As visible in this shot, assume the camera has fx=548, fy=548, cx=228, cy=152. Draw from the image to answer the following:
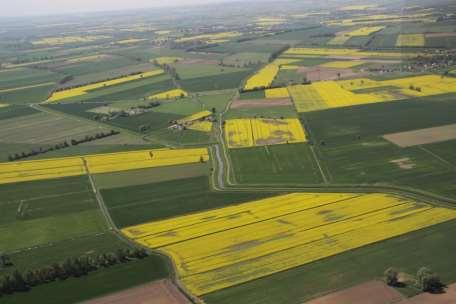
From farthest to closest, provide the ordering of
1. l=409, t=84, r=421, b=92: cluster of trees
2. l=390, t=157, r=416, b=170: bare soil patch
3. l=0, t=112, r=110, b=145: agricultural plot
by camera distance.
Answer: l=409, t=84, r=421, b=92: cluster of trees, l=0, t=112, r=110, b=145: agricultural plot, l=390, t=157, r=416, b=170: bare soil patch

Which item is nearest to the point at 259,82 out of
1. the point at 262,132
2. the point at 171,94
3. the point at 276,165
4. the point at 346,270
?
the point at 171,94

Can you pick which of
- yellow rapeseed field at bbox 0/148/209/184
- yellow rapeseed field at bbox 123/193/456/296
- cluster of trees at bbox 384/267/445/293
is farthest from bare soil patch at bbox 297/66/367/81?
cluster of trees at bbox 384/267/445/293

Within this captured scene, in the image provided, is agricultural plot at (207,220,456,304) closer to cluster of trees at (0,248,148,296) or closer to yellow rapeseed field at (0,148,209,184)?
cluster of trees at (0,248,148,296)

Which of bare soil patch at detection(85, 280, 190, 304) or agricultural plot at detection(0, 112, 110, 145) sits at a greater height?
agricultural plot at detection(0, 112, 110, 145)

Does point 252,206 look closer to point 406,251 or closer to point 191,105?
point 406,251

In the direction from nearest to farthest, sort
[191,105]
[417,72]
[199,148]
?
[199,148]
[191,105]
[417,72]

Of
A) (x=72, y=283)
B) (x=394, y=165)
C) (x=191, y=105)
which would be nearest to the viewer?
(x=72, y=283)

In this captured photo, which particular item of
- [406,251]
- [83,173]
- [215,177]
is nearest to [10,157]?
[83,173]

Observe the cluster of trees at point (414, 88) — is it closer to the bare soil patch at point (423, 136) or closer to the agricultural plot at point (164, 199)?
the bare soil patch at point (423, 136)
